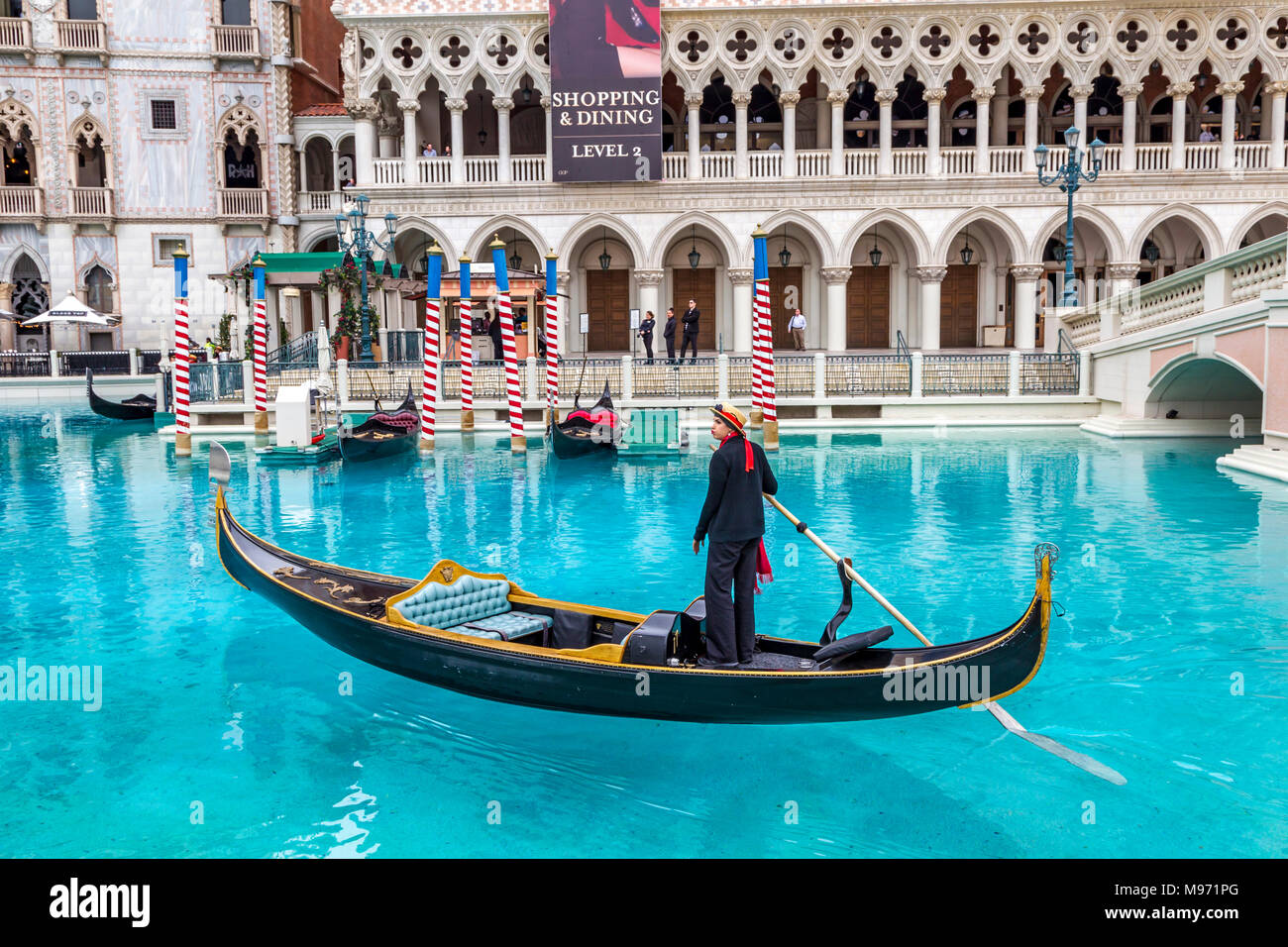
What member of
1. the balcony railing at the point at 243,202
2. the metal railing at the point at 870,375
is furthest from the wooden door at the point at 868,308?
the balcony railing at the point at 243,202

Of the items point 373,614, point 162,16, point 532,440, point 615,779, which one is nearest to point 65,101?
point 162,16

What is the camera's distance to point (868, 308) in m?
25.4

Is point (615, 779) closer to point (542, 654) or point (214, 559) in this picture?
point (542, 654)

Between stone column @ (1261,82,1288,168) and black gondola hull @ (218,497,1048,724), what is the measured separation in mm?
21978

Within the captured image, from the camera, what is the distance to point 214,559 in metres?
9.42

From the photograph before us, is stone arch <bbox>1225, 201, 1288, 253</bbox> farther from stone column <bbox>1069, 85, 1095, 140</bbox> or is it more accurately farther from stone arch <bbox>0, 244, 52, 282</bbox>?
stone arch <bbox>0, 244, 52, 282</bbox>

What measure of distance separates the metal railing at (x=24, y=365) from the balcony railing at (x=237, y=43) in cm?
862

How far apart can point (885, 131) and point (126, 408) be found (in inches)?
649

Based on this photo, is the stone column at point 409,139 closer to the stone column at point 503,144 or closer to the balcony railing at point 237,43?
the stone column at point 503,144

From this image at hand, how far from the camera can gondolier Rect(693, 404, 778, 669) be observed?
5215mm

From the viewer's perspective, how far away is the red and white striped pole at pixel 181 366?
16.1m

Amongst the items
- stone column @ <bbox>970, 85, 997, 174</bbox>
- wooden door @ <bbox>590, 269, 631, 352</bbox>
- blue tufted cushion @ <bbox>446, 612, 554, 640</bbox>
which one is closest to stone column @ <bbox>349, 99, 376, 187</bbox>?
wooden door @ <bbox>590, 269, 631, 352</bbox>

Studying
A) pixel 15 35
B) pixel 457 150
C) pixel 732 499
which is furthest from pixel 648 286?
pixel 732 499

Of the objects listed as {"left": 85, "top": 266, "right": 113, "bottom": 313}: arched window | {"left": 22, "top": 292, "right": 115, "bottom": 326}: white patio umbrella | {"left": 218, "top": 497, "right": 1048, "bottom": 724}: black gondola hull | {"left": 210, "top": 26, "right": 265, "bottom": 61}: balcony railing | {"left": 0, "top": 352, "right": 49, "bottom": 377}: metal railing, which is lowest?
{"left": 218, "top": 497, "right": 1048, "bottom": 724}: black gondola hull
